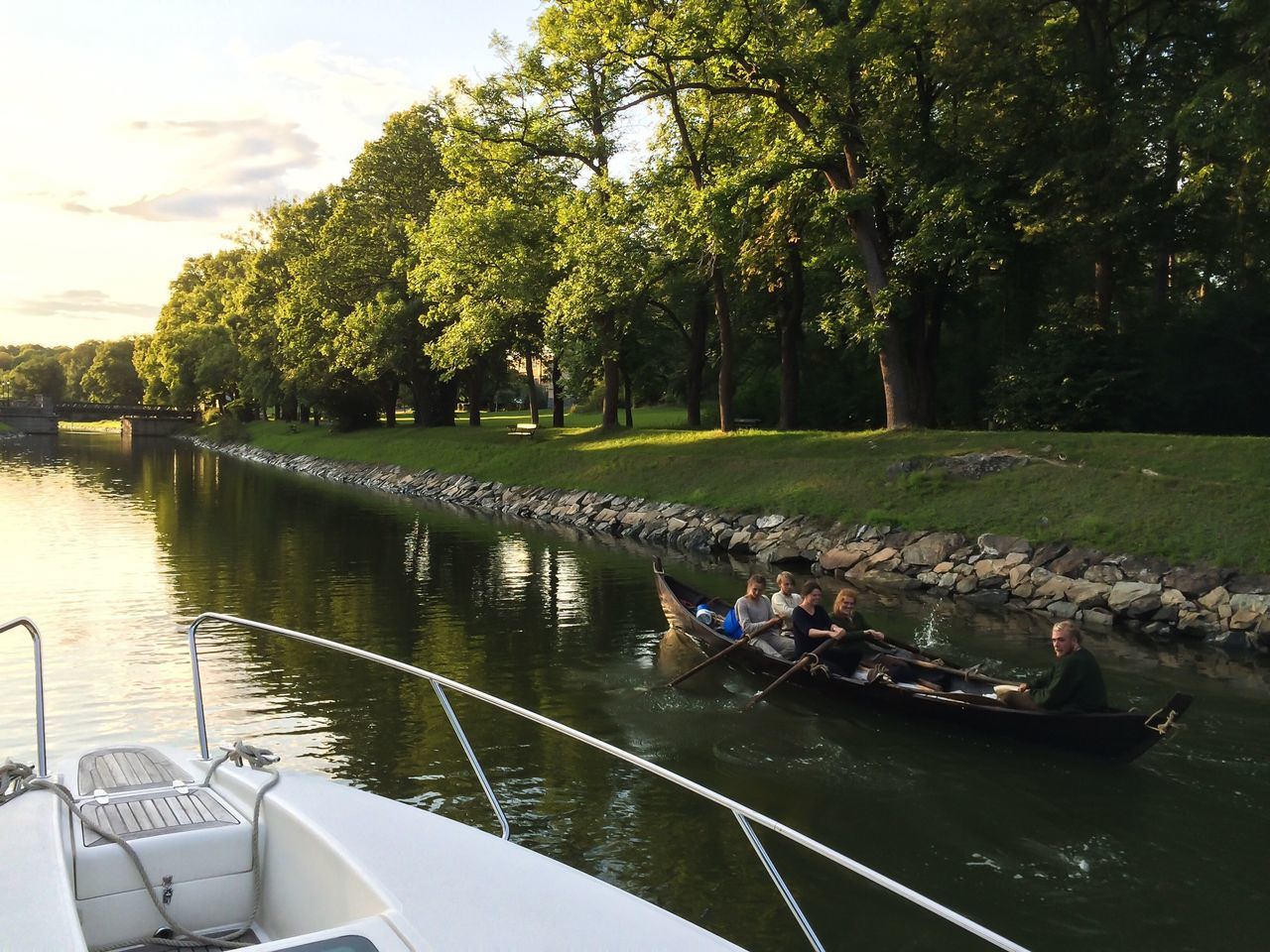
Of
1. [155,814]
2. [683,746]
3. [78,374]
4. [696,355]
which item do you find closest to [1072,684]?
[683,746]

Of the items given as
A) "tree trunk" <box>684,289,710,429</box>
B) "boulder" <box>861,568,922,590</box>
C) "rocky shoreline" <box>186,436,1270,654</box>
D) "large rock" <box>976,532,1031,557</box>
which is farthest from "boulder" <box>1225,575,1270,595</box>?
"tree trunk" <box>684,289,710,429</box>

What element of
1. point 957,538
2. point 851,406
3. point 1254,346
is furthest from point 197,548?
point 1254,346

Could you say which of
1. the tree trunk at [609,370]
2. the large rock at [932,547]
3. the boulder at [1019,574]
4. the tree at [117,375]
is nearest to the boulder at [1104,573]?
the boulder at [1019,574]

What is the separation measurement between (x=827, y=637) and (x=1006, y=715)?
2719mm

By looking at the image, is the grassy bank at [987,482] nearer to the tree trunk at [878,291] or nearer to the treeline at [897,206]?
the tree trunk at [878,291]

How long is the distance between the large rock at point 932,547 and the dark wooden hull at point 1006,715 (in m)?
8.92

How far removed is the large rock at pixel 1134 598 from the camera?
56.5ft

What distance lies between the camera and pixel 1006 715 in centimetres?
1052

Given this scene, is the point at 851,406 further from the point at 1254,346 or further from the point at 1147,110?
the point at 1147,110

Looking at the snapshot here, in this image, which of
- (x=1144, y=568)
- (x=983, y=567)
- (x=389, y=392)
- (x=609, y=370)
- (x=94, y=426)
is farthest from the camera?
(x=94, y=426)

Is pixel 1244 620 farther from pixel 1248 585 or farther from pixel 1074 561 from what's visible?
pixel 1074 561

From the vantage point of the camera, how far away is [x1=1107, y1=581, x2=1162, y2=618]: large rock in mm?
17219

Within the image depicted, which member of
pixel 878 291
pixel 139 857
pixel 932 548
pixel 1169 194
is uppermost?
pixel 1169 194

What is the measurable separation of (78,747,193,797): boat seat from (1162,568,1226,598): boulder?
54.9 feet
